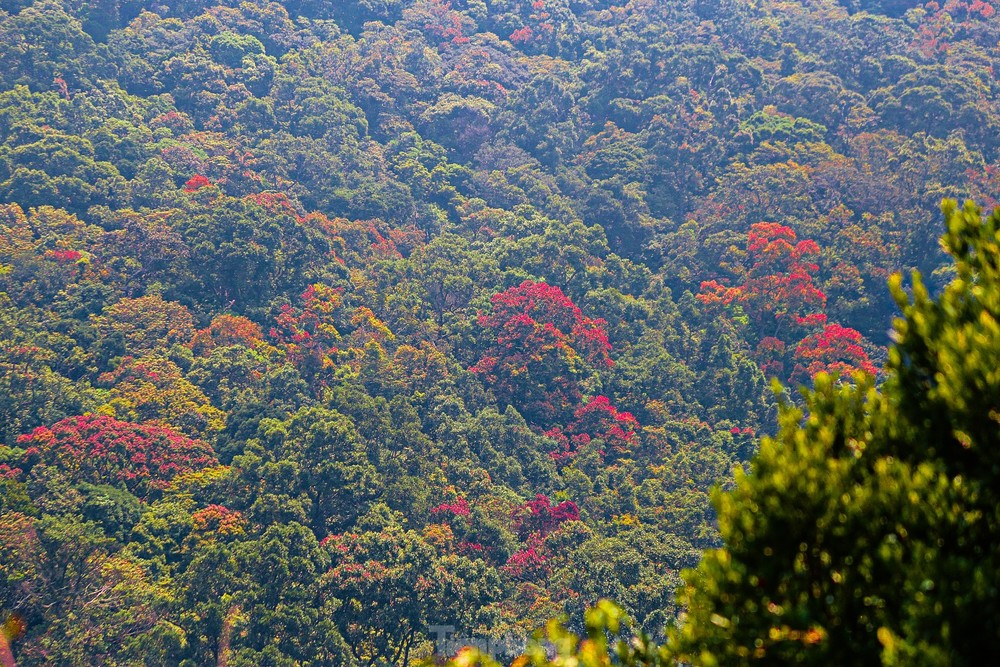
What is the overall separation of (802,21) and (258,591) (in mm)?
65589

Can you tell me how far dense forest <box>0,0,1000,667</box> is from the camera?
35125 mm

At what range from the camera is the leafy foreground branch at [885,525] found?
6.14 meters

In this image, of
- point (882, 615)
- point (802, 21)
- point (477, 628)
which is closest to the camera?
point (882, 615)

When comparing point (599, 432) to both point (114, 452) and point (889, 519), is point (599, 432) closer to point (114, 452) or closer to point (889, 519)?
point (114, 452)

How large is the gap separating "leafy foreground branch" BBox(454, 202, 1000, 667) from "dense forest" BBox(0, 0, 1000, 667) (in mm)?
949

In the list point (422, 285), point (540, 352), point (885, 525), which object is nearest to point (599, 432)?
point (540, 352)

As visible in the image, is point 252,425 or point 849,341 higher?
point 849,341

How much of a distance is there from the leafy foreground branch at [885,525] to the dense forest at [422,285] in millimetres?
949

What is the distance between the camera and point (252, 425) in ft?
144

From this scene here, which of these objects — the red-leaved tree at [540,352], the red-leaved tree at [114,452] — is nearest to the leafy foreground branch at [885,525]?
the red-leaved tree at [114,452]

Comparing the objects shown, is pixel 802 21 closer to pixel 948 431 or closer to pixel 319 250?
pixel 319 250

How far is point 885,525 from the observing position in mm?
6660

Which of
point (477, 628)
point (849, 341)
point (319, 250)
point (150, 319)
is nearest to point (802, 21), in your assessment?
point (849, 341)

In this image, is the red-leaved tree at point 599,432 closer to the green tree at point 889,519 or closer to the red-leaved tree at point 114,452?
the red-leaved tree at point 114,452
